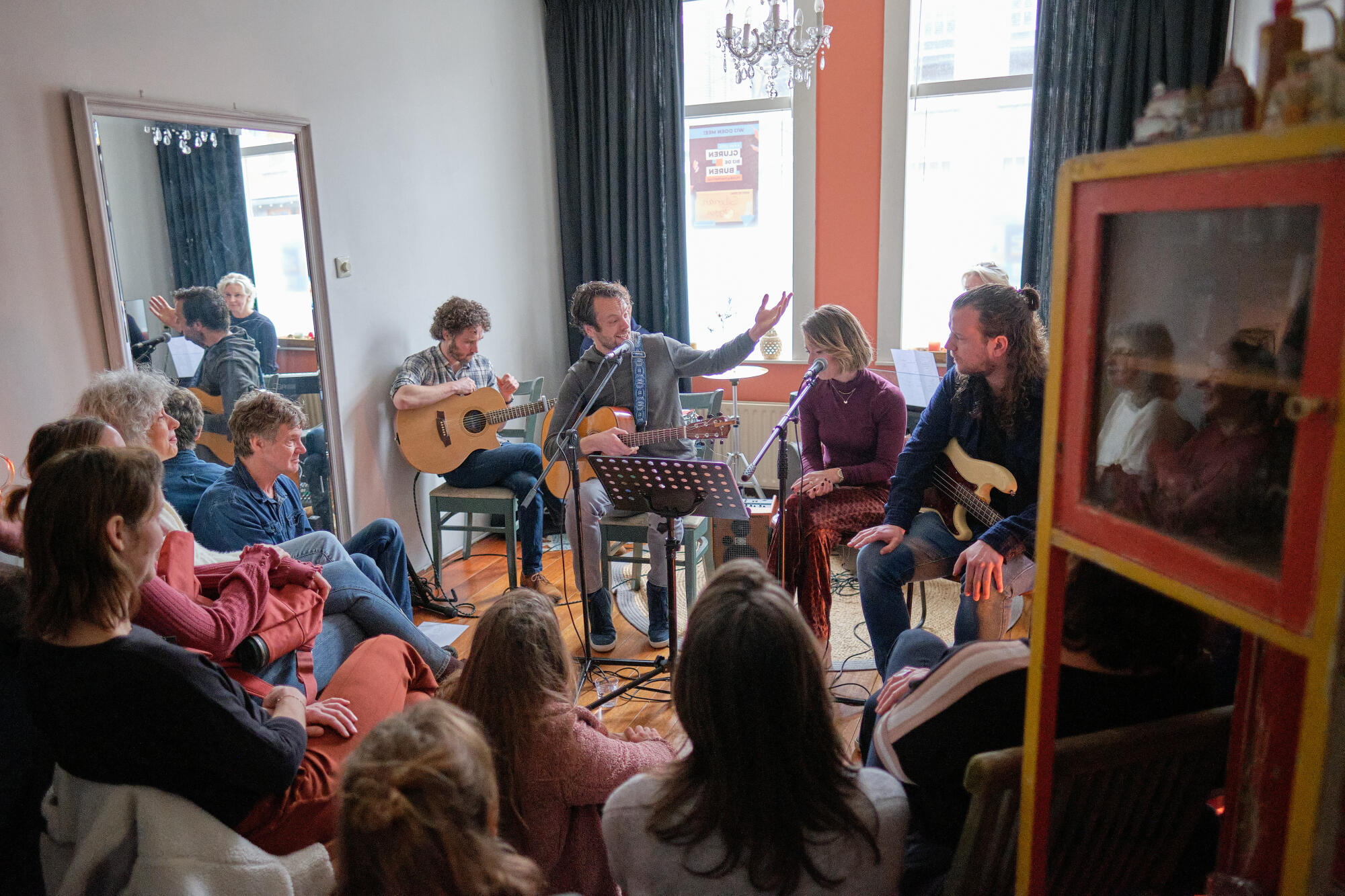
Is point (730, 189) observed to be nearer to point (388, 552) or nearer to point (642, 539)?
point (642, 539)

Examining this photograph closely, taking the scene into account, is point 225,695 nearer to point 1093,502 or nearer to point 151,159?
point 1093,502

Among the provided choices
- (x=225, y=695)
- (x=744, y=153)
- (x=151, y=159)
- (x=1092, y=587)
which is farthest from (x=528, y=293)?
(x=1092, y=587)

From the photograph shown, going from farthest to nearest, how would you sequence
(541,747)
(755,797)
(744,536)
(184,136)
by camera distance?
(744,536) < (184,136) < (541,747) < (755,797)

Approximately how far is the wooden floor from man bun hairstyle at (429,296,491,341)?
107 cm

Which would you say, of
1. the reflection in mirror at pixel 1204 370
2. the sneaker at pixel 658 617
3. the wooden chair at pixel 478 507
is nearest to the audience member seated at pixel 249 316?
the wooden chair at pixel 478 507

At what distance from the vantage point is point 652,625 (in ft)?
10.6

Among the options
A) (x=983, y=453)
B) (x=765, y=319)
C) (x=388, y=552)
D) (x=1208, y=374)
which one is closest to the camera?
(x=1208, y=374)

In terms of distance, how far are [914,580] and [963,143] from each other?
2781 mm

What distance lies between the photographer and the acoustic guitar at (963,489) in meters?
2.48

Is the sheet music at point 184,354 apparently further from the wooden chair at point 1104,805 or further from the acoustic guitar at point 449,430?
the wooden chair at point 1104,805

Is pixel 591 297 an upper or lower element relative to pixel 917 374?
upper

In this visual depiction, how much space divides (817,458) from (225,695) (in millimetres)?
2174

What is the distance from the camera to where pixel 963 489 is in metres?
2.58

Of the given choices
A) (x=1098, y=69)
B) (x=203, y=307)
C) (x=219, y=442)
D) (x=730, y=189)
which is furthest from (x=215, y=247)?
(x=1098, y=69)
